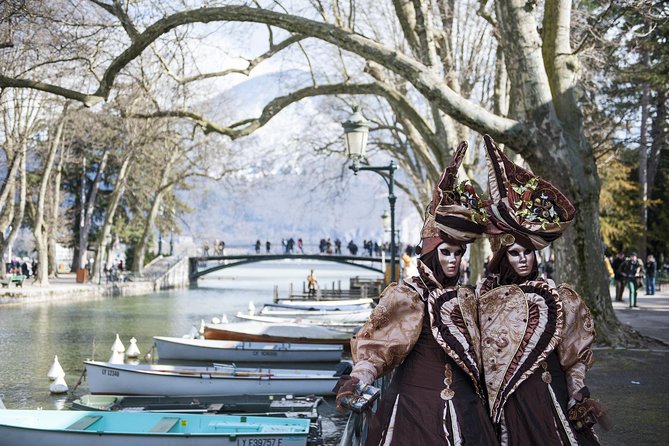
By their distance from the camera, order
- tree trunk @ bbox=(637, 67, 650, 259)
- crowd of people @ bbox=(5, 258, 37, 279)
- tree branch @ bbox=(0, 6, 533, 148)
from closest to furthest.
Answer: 1. tree branch @ bbox=(0, 6, 533, 148)
2. tree trunk @ bbox=(637, 67, 650, 259)
3. crowd of people @ bbox=(5, 258, 37, 279)

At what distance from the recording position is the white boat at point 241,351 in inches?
634

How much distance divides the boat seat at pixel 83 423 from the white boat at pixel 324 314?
12.8 meters

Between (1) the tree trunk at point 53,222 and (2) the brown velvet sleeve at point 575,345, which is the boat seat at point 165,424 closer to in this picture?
(2) the brown velvet sleeve at point 575,345

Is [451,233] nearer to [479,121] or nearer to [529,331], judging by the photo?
[529,331]

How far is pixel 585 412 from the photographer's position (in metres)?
4.23

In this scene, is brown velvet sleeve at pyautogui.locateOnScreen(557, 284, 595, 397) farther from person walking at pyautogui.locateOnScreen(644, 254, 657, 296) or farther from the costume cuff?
person walking at pyautogui.locateOnScreen(644, 254, 657, 296)

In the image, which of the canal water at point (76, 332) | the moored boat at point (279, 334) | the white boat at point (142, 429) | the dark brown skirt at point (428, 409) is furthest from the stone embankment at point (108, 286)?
the dark brown skirt at point (428, 409)

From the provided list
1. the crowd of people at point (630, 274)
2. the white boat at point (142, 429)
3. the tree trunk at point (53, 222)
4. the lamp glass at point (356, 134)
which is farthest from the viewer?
the tree trunk at point (53, 222)

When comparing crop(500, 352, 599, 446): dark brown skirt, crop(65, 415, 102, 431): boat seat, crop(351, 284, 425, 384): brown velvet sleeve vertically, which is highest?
crop(351, 284, 425, 384): brown velvet sleeve

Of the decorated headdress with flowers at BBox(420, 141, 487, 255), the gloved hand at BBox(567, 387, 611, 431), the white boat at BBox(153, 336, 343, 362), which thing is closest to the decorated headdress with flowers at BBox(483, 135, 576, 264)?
the decorated headdress with flowers at BBox(420, 141, 487, 255)

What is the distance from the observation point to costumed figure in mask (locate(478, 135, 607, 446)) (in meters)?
Result: 4.26

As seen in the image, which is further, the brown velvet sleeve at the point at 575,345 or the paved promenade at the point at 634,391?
the paved promenade at the point at 634,391

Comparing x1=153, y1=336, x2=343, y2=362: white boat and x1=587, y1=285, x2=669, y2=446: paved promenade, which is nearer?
x1=587, y1=285, x2=669, y2=446: paved promenade

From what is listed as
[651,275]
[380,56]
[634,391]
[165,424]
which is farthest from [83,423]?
[651,275]
